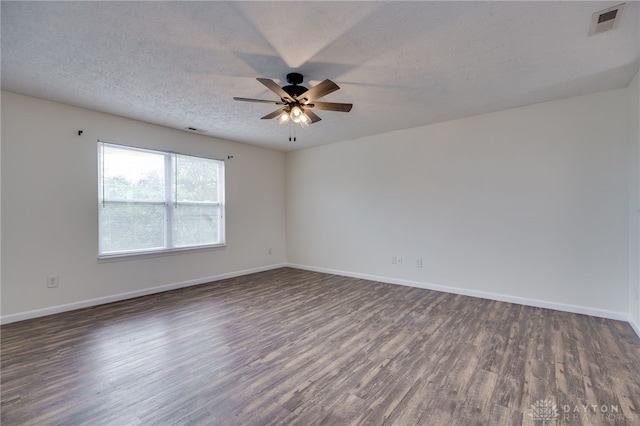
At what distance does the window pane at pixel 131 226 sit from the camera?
3.87 metres

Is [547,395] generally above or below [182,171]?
below

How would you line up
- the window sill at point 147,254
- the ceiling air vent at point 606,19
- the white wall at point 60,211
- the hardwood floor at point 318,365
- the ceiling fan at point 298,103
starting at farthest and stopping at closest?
the window sill at point 147,254 < the white wall at point 60,211 < the ceiling fan at point 298,103 < the ceiling air vent at point 606,19 < the hardwood floor at point 318,365

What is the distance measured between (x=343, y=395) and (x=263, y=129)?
12.7 ft

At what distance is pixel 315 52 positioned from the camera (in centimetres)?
237

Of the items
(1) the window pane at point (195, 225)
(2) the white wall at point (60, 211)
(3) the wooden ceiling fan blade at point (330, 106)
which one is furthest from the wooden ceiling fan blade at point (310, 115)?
(1) the window pane at point (195, 225)

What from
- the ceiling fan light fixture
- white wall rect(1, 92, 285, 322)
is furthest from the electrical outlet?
the ceiling fan light fixture

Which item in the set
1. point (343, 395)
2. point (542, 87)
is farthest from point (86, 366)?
point (542, 87)

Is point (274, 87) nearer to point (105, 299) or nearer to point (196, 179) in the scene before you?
point (196, 179)

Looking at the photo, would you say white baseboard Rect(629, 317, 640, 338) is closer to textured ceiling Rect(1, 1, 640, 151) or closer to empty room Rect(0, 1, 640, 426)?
empty room Rect(0, 1, 640, 426)

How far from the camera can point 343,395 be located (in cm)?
190

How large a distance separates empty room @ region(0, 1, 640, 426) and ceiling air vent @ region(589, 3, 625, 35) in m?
0.02

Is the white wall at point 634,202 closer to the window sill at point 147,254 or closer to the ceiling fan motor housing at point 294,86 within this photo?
the ceiling fan motor housing at point 294,86

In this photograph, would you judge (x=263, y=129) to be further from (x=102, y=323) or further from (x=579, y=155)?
(x=579, y=155)

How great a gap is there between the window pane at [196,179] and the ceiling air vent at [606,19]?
16.5 ft
